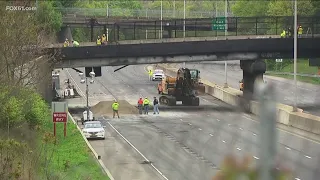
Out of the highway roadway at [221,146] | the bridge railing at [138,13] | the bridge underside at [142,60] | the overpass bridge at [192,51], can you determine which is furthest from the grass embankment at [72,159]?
the bridge railing at [138,13]

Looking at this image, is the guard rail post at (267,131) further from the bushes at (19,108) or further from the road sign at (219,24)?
the road sign at (219,24)

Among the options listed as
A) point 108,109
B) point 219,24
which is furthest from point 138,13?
point 108,109

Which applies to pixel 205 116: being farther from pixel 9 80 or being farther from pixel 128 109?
pixel 128 109

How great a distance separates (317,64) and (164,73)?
33.0 meters

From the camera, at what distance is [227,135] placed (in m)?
3.80

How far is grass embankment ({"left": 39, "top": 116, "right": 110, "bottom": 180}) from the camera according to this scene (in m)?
20.3

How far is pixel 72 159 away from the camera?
24297 mm

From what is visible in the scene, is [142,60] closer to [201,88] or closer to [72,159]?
[201,88]

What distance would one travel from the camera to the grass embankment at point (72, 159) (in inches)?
800

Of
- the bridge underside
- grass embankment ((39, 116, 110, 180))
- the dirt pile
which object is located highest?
the bridge underside

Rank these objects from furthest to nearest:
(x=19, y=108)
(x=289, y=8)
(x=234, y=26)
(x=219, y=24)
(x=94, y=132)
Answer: (x=289, y=8) < (x=234, y=26) < (x=219, y=24) < (x=94, y=132) < (x=19, y=108)

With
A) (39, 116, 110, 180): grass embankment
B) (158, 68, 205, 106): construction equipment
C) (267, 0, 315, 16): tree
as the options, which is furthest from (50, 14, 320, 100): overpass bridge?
(267, 0, 315, 16): tree

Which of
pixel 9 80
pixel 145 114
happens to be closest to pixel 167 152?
pixel 9 80

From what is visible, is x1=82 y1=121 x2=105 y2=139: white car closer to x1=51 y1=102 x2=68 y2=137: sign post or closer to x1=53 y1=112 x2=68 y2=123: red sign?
x1=51 y1=102 x2=68 y2=137: sign post
